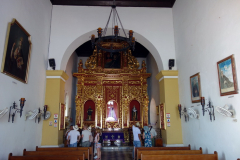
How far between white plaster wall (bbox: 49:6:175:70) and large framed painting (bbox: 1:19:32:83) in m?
1.86

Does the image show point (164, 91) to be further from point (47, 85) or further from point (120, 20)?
point (47, 85)

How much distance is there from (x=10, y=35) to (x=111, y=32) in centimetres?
422

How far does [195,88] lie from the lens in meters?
5.55

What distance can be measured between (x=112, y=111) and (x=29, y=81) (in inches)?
269

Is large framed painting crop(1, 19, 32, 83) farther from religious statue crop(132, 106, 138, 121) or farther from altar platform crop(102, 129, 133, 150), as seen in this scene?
religious statue crop(132, 106, 138, 121)

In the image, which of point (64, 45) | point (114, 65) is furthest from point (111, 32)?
point (114, 65)

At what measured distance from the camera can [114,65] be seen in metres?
12.4

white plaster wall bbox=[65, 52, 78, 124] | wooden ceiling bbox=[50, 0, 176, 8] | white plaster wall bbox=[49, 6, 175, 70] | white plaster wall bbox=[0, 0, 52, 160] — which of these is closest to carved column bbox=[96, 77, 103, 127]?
white plaster wall bbox=[65, 52, 78, 124]

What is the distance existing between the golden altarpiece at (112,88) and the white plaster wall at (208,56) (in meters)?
5.27

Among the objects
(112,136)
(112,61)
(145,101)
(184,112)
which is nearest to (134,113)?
(145,101)

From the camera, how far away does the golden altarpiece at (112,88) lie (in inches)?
448

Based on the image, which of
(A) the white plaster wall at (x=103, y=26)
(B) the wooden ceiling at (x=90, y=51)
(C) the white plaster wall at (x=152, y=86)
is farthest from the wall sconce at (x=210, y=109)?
(B) the wooden ceiling at (x=90, y=51)

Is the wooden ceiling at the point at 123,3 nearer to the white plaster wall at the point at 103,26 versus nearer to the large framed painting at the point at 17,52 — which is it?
the white plaster wall at the point at 103,26

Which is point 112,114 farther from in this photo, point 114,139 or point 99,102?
point 114,139
